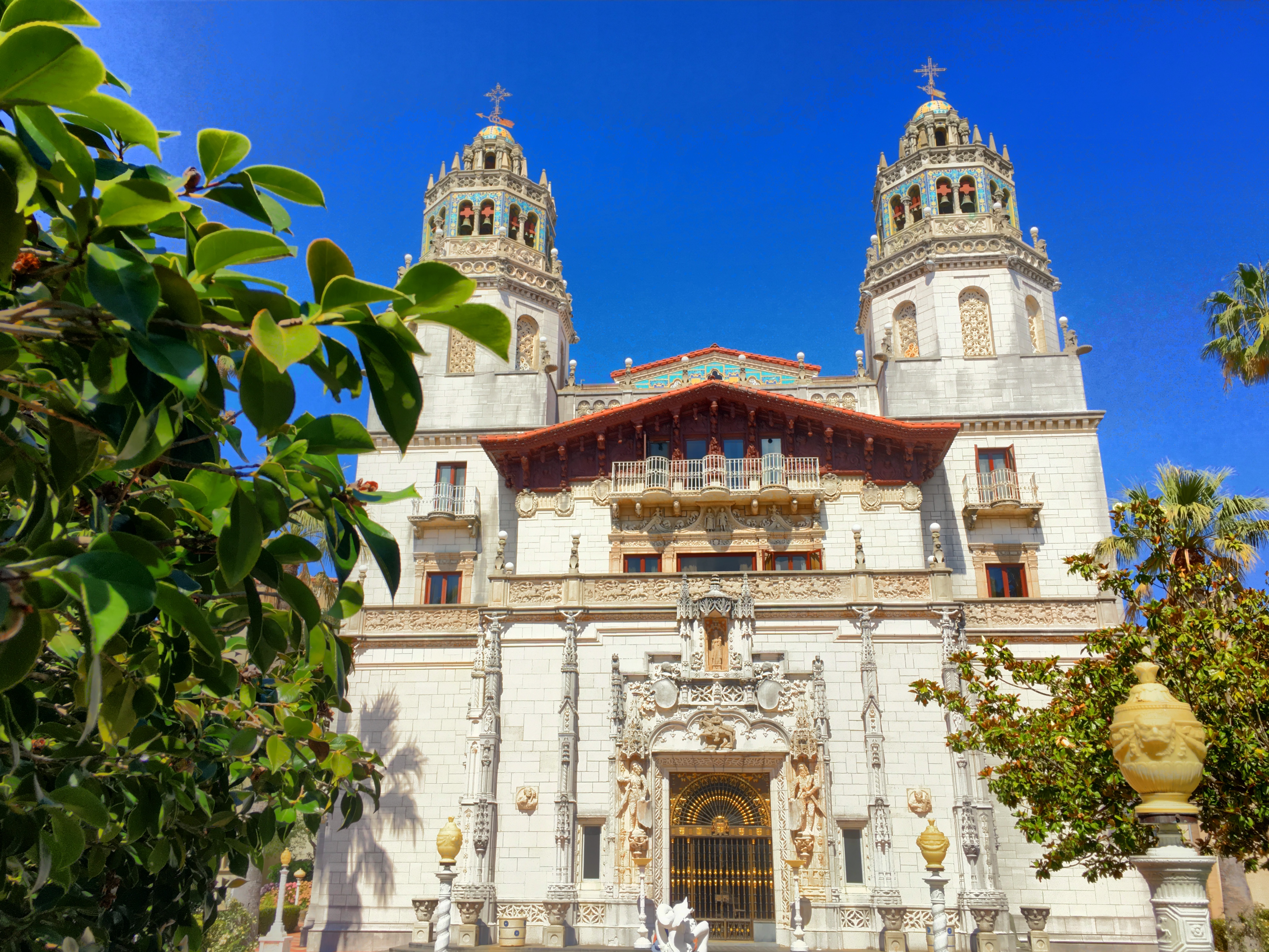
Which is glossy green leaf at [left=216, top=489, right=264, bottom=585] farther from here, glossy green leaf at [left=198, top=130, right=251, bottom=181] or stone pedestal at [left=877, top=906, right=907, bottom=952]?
stone pedestal at [left=877, top=906, right=907, bottom=952]

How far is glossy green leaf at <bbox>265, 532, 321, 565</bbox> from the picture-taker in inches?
151

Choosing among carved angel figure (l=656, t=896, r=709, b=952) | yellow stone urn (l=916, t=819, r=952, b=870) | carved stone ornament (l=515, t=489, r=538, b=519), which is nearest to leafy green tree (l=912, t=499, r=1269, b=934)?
yellow stone urn (l=916, t=819, r=952, b=870)

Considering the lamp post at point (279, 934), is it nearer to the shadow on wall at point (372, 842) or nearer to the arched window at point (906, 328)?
the shadow on wall at point (372, 842)

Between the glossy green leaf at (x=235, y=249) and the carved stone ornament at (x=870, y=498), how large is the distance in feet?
91.6

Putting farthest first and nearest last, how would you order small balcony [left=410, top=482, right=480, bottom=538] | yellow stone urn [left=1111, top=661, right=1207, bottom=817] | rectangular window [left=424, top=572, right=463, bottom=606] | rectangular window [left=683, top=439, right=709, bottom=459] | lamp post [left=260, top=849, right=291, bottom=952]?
small balcony [left=410, top=482, right=480, bottom=538] → rectangular window [left=424, top=572, right=463, bottom=606] → rectangular window [left=683, top=439, right=709, bottom=459] → lamp post [left=260, top=849, right=291, bottom=952] → yellow stone urn [left=1111, top=661, right=1207, bottom=817]

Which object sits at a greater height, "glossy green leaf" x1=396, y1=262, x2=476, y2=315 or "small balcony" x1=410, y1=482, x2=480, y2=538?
"small balcony" x1=410, y1=482, x2=480, y2=538

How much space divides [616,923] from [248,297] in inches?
957

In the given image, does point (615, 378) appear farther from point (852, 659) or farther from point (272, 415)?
point (272, 415)

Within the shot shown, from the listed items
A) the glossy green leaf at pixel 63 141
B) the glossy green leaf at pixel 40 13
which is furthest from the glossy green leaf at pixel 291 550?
the glossy green leaf at pixel 40 13

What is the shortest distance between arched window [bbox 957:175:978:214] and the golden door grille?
24.2m

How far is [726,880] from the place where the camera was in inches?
979

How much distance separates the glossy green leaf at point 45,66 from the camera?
264 centimetres

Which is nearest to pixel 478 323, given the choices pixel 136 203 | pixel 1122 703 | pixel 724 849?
pixel 136 203

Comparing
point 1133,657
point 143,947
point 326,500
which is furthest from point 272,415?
point 1133,657
